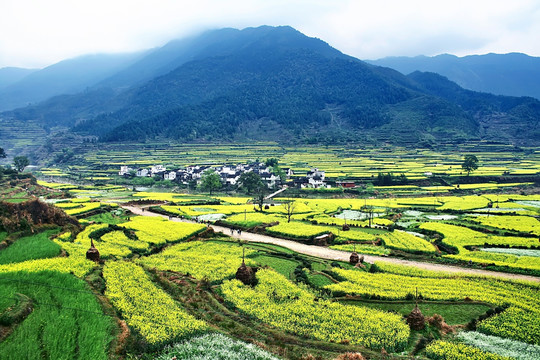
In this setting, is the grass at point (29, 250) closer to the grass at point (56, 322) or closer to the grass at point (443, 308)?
the grass at point (56, 322)

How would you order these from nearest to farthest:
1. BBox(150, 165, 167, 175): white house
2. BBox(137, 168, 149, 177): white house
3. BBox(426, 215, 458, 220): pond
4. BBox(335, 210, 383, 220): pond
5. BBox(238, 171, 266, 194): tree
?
1. BBox(426, 215, 458, 220): pond
2. BBox(335, 210, 383, 220): pond
3. BBox(238, 171, 266, 194): tree
4. BBox(137, 168, 149, 177): white house
5. BBox(150, 165, 167, 175): white house

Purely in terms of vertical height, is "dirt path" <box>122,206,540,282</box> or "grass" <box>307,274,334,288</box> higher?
"grass" <box>307,274,334,288</box>

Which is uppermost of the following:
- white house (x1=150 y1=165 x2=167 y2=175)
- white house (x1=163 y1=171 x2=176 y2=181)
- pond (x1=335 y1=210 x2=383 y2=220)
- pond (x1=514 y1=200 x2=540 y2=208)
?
white house (x1=150 y1=165 x2=167 y2=175)

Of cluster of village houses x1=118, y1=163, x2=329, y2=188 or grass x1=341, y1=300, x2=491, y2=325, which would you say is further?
cluster of village houses x1=118, y1=163, x2=329, y2=188

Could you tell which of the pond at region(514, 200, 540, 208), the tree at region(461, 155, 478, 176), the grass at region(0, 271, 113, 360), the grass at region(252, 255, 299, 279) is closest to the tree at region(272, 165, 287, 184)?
the tree at region(461, 155, 478, 176)

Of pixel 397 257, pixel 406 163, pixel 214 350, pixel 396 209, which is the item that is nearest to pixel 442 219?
pixel 396 209

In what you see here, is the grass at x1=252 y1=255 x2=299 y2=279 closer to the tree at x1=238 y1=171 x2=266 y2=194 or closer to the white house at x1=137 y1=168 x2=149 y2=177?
Answer: the tree at x1=238 y1=171 x2=266 y2=194
